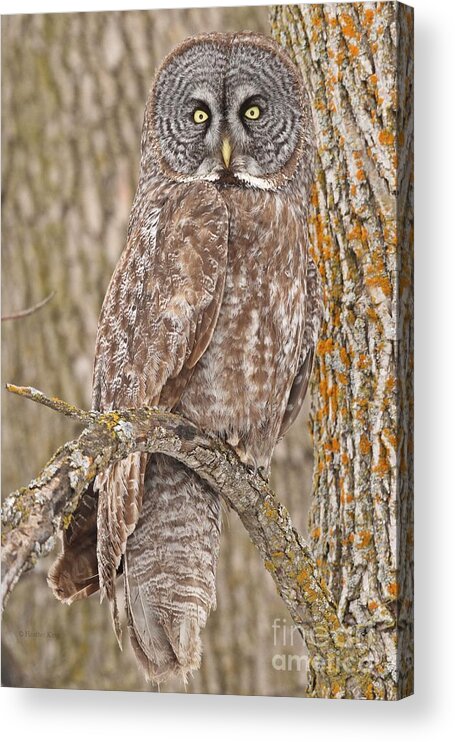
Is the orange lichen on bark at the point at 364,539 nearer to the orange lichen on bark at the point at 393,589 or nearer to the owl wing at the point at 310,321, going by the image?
the orange lichen on bark at the point at 393,589

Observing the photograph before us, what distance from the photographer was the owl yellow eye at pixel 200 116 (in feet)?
10.4

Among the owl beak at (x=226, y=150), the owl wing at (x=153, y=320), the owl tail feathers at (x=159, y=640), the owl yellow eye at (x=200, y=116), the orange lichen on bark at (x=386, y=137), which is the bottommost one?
the owl tail feathers at (x=159, y=640)

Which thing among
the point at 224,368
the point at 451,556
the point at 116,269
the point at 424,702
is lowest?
the point at 424,702

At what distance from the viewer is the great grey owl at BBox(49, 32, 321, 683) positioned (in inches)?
124

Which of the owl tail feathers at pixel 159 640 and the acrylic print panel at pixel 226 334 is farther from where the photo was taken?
the owl tail feathers at pixel 159 640

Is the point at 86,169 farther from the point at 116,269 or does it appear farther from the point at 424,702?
the point at 424,702

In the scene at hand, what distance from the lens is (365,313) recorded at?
3121 mm

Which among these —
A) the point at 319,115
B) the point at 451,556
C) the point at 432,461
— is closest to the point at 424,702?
the point at 451,556

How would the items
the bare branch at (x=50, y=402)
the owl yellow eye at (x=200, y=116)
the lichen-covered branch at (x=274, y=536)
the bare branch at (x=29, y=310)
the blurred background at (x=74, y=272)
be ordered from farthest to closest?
the bare branch at (x=29, y=310), the blurred background at (x=74, y=272), the owl yellow eye at (x=200, y=116), the lichen-covered branch at (x=274, y=536), the bare branch at (x=50, y=402)

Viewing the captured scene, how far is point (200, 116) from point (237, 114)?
4.0 inches

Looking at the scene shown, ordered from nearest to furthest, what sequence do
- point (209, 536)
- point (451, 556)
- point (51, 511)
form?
point (51, 511), point (451, 556), point (209, 536)

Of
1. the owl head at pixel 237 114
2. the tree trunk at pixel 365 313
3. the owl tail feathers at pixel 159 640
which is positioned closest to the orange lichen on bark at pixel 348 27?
the tree trunk at pixel 365 313

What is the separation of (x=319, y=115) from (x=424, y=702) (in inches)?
61.6

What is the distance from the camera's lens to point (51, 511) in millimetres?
2393
